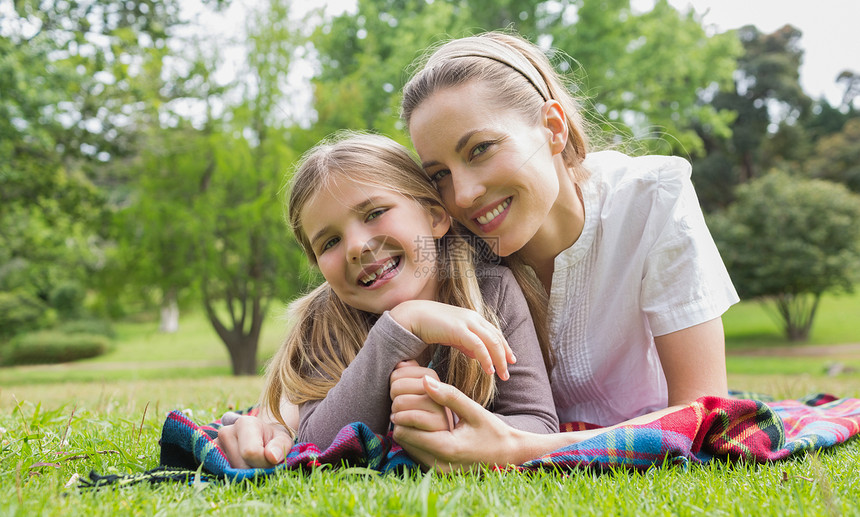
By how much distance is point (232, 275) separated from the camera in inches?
467

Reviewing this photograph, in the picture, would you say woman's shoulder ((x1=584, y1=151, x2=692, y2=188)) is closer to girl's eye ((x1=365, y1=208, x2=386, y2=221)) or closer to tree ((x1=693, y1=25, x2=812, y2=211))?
girl's eye ((x1=365, y1=208, x2=386, y2=221))

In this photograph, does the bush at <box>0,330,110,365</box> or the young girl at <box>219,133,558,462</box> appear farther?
the bush at <box>0,330,110,365</box>

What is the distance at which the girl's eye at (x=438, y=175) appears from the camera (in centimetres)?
238

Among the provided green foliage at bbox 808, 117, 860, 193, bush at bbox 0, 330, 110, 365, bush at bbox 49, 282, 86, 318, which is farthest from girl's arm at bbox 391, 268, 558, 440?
green foliage at bbox 808, 117, 860, 193

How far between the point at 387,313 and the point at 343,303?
0.59 meters

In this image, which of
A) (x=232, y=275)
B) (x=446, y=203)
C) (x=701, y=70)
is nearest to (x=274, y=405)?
(x=446, y=203)

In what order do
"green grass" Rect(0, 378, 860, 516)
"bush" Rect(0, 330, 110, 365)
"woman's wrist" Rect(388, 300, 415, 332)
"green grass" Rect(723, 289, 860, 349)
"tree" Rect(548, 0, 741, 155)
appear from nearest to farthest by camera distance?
"green grass" Rect(0, 378, 860, 516) < "woman's wrist" Rect(388, 300, 415, 332) < "tree" Rect(548, 0, 741, 155) < "bush" Rect(0, 330, 110, 365) < "green grass" Rect(723, 289, 860, 349)

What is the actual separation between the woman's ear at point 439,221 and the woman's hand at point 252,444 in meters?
0.93

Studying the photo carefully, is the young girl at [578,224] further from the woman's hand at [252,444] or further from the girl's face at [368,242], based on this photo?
the woman's hand at [252,444]

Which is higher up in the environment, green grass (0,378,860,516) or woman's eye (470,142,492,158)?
woman's eye (470,142,492,158)

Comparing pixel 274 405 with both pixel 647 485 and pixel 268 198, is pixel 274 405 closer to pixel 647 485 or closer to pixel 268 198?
pixel 647 485

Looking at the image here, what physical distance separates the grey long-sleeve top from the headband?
0.99m

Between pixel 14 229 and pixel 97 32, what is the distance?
5799 mm

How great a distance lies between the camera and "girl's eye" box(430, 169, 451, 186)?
7.80 ft
